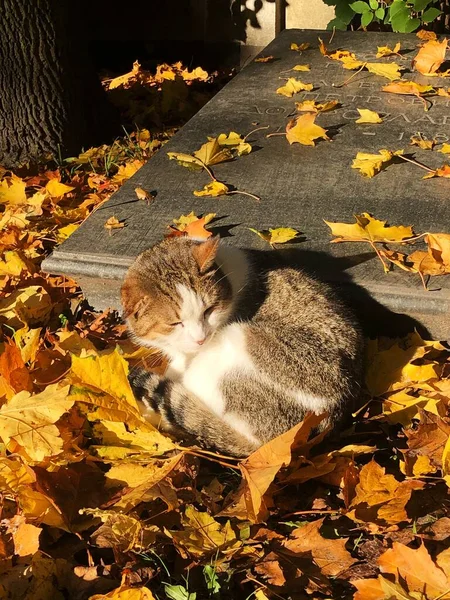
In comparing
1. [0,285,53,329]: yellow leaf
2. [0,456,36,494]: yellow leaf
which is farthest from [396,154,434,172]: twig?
[0,456,36,494]: yellow leaf

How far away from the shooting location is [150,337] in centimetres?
255

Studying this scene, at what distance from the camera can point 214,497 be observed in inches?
90.1

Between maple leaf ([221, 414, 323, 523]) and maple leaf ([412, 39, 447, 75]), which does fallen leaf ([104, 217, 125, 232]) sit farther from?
maple leaf ([412, 39, 447, 75])

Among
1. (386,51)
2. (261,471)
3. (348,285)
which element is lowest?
(261,471)

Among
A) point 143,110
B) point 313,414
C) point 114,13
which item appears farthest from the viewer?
point 114,13

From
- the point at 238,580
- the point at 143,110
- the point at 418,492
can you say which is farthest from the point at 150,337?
the point at 143,110

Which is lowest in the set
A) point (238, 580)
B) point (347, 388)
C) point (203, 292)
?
point (238, 580)

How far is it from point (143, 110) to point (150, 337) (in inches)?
162

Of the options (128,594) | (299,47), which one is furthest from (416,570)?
(299,47)

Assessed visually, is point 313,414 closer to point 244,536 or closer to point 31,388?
point 244,536

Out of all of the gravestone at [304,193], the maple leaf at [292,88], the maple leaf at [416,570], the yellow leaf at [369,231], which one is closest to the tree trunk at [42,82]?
the gravestone at [304,193]

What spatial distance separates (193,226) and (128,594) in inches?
66.8

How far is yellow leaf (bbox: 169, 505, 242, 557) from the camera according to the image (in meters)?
2.05

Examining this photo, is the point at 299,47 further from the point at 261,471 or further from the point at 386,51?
the point at 261,471
